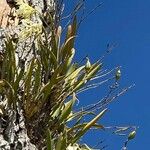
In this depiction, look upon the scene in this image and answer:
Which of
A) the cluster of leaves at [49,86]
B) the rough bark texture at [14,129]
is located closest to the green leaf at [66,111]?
the cluster of leaves at [49,86]

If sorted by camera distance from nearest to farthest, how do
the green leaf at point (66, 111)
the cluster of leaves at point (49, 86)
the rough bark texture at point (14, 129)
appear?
the rough bark texture at point (14, 129)
the cluster of leaves at point (49, 86)
the green leaf at point (66, 111)

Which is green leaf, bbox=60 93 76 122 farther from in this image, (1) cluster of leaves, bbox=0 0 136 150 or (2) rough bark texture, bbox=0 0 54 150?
(2) rough bark texture, bbox=0 0 54 150

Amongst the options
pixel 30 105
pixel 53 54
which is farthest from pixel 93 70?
pixel 30 105

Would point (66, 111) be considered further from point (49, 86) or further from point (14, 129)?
point (14, 129)

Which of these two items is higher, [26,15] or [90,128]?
[26,15]

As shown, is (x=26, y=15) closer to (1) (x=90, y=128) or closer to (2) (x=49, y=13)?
(2) (x=49, y=13)

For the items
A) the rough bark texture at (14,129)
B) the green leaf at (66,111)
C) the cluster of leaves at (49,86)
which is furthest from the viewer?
the green leaf at (66,111)

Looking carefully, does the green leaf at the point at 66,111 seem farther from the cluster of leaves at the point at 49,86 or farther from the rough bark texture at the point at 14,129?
the rough bark texture at the point at 14,129

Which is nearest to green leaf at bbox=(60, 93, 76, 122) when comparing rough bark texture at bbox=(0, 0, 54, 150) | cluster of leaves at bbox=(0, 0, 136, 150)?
cluster of leaves at bbox=(0, 0, 136, 150)

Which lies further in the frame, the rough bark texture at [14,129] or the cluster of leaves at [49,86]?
the cluster of leaves at [49,86]
